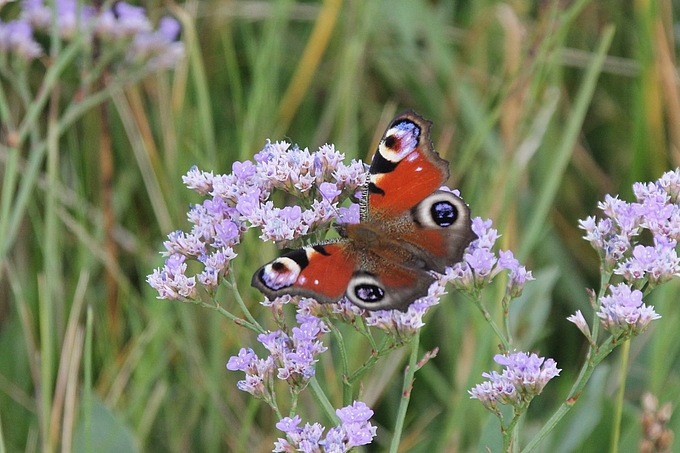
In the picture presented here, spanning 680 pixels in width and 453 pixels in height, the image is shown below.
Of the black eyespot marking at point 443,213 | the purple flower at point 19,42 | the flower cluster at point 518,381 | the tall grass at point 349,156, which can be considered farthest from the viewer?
the purple flower at point 19,42

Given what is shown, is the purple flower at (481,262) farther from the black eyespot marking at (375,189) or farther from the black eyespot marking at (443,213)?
the black eyespot marking at (375,189)

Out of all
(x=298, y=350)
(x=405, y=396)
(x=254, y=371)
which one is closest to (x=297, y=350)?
(x=298, y=350)

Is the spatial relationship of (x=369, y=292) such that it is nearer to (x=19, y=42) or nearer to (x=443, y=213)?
(x=443, y=213)

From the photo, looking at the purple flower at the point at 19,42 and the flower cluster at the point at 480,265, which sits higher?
the purple flower at the point at 19,42

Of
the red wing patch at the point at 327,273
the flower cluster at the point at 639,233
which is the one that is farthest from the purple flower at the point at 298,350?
the flower cluster at the point at 639,233

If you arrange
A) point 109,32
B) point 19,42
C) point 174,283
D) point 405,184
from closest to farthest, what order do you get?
1. point 174,283
2. point 405,184
3. point 19,42
4. point 109,32

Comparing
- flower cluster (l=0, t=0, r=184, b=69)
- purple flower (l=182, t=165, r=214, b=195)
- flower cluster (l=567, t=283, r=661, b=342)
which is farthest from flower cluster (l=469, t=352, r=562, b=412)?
flower cluster (l=0, t=0, r=184, b=69)
